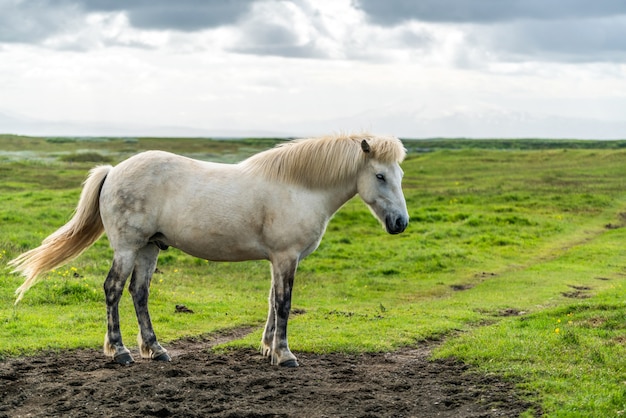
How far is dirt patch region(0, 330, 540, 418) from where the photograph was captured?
6.73 metres

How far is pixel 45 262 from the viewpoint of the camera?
901cm

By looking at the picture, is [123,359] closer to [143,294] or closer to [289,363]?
[143,294]

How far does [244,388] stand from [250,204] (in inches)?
89.0

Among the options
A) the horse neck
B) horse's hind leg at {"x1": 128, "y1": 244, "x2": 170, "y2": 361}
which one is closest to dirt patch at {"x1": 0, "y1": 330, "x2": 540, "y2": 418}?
horse's hind leg at {"x1": 128, "y1": 244, "x2": 170, "y2": 361}

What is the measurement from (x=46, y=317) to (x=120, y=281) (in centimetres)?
349

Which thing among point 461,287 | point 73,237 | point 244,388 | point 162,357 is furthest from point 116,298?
point 461,287

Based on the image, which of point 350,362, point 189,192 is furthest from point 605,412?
point 189,192

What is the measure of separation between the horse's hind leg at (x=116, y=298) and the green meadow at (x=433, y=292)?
1.30 metres

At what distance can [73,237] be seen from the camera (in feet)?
29.7

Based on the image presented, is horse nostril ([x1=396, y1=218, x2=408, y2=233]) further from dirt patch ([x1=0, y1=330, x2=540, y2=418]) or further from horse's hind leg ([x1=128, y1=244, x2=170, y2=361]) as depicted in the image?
horse's hind leg ([x1=128, y1=244, x2=170, y2=361])

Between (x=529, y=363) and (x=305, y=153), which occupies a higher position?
(x=305, y=153)

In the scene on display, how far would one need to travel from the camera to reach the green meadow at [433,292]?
8758mm

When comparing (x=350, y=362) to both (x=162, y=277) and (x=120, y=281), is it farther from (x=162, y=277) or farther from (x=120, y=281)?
(x=162, y=277)

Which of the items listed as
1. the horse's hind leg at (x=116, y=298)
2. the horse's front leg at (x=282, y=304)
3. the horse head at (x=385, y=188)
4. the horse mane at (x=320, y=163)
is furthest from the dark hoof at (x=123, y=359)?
the horse head at (x=385, y=188)
